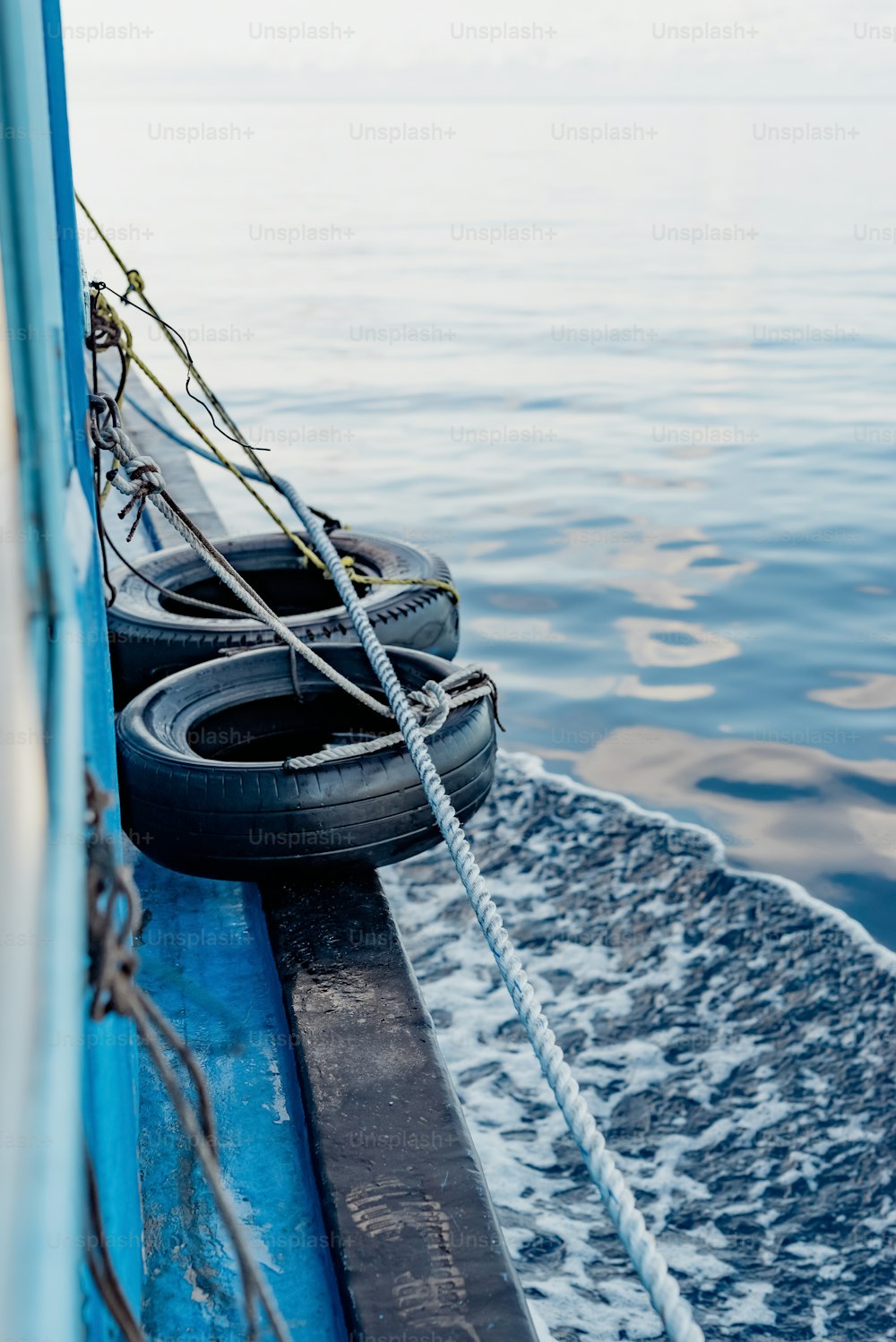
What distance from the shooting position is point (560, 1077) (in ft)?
6.17

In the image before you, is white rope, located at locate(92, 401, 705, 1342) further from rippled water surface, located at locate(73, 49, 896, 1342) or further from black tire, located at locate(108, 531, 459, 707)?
rippled water surface, located at locate(73, 49, 896, 1342)

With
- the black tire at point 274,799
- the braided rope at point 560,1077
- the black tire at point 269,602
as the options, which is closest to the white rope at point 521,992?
the braided rope at point 560,1077

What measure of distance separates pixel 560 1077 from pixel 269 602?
127 inches

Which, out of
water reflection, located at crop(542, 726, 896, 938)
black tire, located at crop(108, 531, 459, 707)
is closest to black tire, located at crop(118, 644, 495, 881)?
black tire, located at crop(108, 531, 459, 707)

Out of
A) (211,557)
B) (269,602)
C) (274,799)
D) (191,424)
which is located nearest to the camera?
(274,799)

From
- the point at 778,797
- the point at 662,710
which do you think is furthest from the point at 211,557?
the point at 662,710

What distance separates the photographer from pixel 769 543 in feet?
26.5

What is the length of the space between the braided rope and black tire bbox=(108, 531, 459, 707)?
2.79 ft

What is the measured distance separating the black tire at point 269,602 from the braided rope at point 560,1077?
0.85 metres

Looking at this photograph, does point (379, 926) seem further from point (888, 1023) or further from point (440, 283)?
point (440, 283)

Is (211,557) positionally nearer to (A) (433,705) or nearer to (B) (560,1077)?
(A) (433,705)

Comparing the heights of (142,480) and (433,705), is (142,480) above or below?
above

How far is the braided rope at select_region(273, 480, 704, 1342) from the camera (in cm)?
153

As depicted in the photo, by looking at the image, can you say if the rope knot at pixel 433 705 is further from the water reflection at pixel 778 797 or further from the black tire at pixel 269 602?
the water reflection at pixel 778 797
